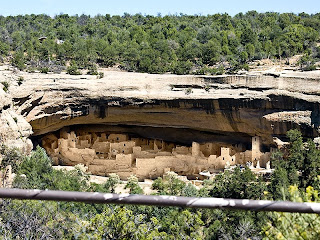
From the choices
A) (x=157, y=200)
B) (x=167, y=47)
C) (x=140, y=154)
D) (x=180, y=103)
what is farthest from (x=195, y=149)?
(x=157, y=200)

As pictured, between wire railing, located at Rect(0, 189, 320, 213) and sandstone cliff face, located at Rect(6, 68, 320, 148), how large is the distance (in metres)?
15.6

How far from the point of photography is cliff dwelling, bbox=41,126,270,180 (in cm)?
1973

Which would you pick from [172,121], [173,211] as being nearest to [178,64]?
[172,121]

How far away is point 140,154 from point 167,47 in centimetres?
882

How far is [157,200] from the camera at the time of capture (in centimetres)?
283

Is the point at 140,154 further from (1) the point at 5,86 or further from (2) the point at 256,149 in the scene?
(1) the point at 5,86

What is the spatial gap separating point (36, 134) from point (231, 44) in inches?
504

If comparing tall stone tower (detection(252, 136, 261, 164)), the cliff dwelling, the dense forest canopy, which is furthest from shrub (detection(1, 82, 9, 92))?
tall stone tower (detection(252, 136, 261, 164))

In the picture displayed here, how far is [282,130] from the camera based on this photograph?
19047 millimetres

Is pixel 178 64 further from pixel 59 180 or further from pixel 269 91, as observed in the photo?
pixel 59 180

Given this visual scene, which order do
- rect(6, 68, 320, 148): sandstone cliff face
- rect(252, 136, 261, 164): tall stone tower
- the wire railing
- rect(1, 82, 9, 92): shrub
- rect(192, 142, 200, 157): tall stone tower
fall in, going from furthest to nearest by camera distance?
rect(192, 142, 200, 157): tall stone tower
rect(252, 136, 261, 164): tall stone tower
rect(6, 68, 320, 148): sandstone cliff face
rect(1, 82, 9, 92): shrub
the wire railing

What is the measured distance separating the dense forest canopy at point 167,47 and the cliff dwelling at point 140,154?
117 inches

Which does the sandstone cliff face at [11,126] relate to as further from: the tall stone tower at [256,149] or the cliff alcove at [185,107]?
the tall stone tower at [256,149]

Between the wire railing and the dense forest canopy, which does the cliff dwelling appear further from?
the wire railing
